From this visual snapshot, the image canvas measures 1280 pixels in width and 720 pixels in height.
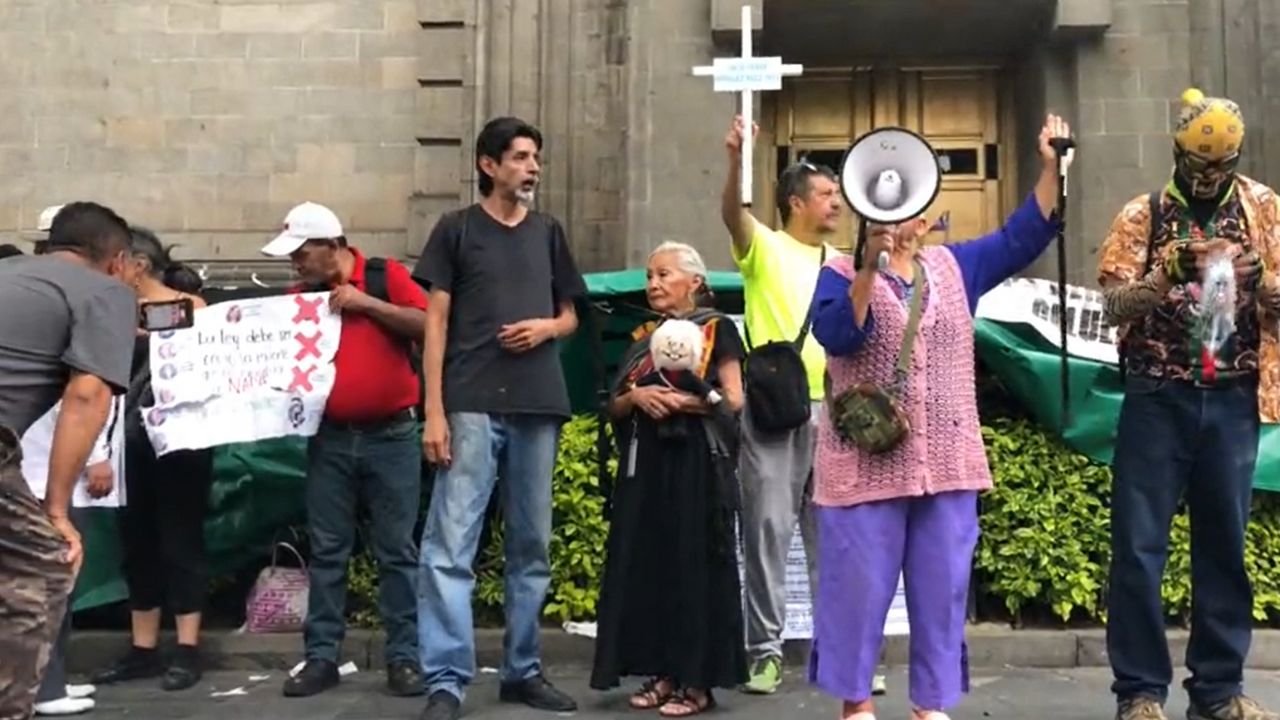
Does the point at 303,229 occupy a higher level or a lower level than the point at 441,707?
higher

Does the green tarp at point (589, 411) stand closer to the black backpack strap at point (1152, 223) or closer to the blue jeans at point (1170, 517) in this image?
the blue jeans at point (1170, 517)

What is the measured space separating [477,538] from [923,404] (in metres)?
1.95

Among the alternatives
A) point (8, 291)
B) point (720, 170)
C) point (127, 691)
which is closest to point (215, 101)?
point (720, 170)

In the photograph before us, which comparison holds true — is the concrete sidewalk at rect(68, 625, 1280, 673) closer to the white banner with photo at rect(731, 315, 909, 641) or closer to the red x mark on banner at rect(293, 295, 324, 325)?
the white banner with photo at rect(731, 315, 909, 641)

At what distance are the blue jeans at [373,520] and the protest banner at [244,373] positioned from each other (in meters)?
0.24

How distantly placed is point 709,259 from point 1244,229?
5604 millimetres

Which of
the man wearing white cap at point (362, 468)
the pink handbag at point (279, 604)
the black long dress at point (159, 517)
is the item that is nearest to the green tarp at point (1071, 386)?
the man wearing white cap at point (362, 468)

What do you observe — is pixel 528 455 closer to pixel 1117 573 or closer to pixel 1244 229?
pixel 1117 573

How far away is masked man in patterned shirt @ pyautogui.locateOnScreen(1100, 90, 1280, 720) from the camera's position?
4707mm

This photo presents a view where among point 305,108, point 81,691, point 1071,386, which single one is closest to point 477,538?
point 81,691

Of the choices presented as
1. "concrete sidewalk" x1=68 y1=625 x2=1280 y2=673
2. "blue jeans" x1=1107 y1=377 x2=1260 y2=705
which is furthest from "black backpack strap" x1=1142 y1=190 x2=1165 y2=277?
"concrete sidewalk" x1=68 y1=625 x2=1280 y2=673

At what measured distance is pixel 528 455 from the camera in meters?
5.43

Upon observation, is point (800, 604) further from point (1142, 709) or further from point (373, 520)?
point (373, 520)

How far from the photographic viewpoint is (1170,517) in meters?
4.81
